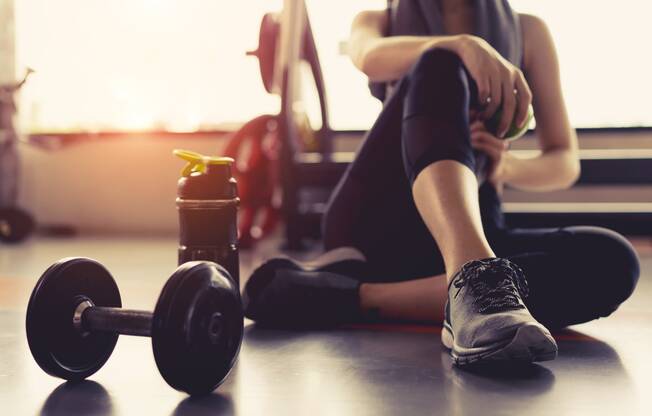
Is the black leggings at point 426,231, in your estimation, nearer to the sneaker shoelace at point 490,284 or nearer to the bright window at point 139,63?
the sneaker shoelace at point 490,284

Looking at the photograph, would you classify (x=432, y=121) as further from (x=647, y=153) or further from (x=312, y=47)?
(x=647, y=153)

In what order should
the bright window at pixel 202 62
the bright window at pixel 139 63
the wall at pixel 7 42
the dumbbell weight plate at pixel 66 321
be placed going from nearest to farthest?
the dumbbell weight plate at pixel 66 321, the bright window at pixel 202 62, the bright window at pixel 139 63, the wall at pixel 7 42

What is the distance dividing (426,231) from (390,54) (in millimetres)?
342

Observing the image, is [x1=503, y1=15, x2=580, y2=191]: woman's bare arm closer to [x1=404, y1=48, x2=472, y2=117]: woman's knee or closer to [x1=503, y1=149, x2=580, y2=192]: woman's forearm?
[x1=503, y1=149, x2=580, y2=192]: woman's forearm

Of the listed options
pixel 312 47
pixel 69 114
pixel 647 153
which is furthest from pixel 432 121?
pixel 69 114

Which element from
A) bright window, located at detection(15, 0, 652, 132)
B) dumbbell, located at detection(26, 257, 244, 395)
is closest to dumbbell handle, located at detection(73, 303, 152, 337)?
dumbbell, located at detection(26, 257, 244, 395)

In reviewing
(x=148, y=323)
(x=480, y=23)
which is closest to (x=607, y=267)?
(x=480, y=23)

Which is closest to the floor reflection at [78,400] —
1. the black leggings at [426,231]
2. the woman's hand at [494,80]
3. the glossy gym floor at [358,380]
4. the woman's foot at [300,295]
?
the glossy gym floor at [358,380]

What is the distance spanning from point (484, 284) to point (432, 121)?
28 centimetres

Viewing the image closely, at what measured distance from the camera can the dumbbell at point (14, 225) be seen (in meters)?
3.38

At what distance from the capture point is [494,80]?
1162 millimetres

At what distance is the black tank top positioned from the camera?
4.76 feet

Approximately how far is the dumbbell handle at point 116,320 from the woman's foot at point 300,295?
0.43 metres

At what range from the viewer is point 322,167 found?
9.90 ft
